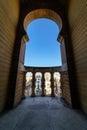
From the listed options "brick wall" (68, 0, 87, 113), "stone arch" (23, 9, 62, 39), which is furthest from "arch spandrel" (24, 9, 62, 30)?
"brick wall" (68, 0, 87, 113)

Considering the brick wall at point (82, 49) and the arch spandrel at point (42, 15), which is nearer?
the brick wall at point (82, 49)

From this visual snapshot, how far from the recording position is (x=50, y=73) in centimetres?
533

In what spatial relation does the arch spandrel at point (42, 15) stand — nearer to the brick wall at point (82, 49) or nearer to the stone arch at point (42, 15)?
the stone arch at point (42, 15)

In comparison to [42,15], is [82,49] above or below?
below

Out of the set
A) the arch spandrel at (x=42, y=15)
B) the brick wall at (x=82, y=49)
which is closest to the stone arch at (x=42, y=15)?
the arch spandrel at (x=42, y=15)

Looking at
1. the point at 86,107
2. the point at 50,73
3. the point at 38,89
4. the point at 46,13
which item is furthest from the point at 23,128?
the point at 46,13

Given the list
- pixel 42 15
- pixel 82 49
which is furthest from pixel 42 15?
pixel 82 49

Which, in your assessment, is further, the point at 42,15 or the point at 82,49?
the point at 42,15

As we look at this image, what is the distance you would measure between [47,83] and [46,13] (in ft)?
16.3

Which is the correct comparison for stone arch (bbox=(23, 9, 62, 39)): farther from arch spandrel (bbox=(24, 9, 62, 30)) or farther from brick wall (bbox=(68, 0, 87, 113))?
brick wall (bbox=(68, 0, 87, 113))

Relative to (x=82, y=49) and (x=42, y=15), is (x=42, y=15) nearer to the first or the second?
(x=42, y=15)

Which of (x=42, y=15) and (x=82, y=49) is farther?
(x=42, y=15)

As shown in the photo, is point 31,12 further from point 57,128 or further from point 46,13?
point 57,128

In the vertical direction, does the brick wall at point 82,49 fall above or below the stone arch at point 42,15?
below
